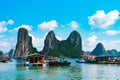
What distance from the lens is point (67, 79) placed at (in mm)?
46625

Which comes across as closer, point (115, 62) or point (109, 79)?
point (109, 79)

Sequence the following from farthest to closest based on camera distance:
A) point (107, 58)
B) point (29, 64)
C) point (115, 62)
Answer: point (107, 58) → point (115, 62) → point (29, 64)

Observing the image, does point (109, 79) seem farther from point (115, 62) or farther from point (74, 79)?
point (115, 62)

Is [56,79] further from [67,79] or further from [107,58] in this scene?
[107,58]

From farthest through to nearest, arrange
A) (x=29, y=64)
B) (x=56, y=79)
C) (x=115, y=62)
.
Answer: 1. (x=115, y=62)
2. (x=29, y=64)
3. (x=56, y=79)

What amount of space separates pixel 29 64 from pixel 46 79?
40845mm

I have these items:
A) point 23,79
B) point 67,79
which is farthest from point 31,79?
point 67,79

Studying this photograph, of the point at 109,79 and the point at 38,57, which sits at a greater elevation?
the point at 38,57

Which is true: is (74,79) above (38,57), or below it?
below

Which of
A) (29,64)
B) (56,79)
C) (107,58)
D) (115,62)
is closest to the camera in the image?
(56,79)

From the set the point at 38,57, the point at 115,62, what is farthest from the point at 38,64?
the point at 115,62

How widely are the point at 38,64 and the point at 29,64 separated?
265cm

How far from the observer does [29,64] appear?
8638cm

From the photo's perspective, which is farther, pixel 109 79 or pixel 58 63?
pixel 58 63
